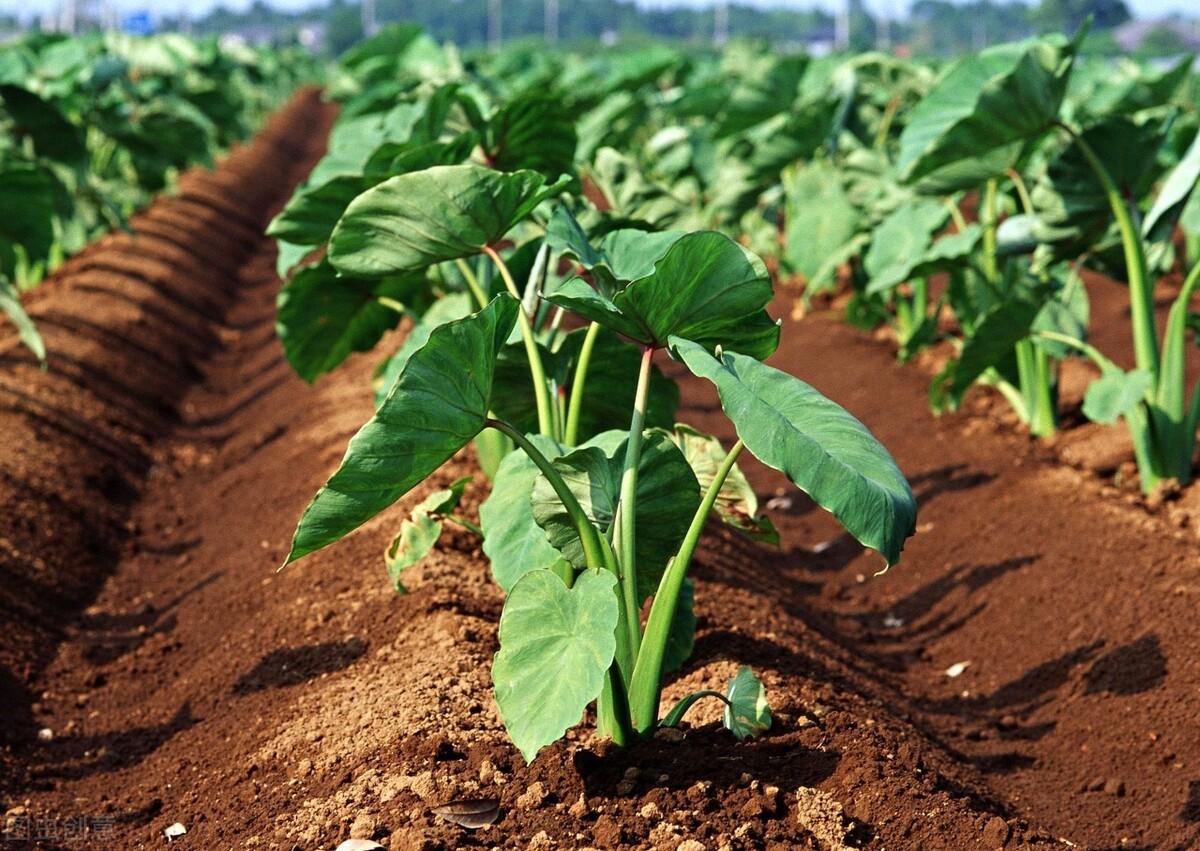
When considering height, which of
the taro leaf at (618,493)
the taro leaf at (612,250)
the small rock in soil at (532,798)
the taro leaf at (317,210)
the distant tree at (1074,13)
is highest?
the taro leaf at (612,250)

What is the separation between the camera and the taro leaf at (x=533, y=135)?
3.41 metres

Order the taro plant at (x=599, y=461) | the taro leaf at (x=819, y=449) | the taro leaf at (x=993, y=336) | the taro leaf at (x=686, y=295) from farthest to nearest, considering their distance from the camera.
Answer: the taro leaf at (x=993, y=336)
the taro leaf at (x=686, y=295)
the taro plant at (x=599, y=461)
the taro leaf at (x=819, y=449)

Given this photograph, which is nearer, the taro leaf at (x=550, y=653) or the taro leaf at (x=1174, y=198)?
the taro leaf at (x=550, y=653)

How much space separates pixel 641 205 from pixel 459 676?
205 centimetres

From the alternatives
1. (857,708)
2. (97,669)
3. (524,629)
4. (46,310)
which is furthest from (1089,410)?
(46,310)

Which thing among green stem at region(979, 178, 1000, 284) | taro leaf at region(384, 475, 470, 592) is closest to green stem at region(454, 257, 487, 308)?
taro leaf at region(384, 475, 470, 592)

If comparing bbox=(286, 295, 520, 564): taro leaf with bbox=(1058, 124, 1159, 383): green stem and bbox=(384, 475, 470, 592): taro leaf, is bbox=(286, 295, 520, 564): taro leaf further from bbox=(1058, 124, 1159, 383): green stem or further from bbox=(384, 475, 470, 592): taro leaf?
bbox=(1058, 124, 1159, 383): green stem

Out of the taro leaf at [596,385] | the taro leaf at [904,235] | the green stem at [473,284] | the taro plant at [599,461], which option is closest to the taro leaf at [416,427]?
the taro plant at [599,461]

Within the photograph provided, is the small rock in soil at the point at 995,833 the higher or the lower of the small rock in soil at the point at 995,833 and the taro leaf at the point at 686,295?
the lower

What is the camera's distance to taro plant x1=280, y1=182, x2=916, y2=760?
1920 mm

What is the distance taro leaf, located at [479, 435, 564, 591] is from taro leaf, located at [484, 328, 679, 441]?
0.44m

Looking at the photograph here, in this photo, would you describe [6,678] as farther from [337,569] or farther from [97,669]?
[337,569]

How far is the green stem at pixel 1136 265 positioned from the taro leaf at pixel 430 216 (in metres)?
1.84

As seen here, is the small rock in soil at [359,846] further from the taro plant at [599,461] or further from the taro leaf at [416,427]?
the taro leaf at [416,427]
